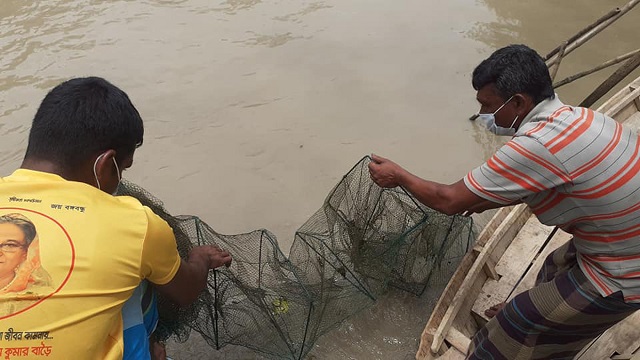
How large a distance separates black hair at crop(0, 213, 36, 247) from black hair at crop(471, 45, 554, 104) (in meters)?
1.84

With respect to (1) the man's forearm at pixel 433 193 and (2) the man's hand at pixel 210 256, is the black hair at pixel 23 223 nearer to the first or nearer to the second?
(2) the man's hand at pixel 210 256

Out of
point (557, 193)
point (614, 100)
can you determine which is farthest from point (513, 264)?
point (614, 100)

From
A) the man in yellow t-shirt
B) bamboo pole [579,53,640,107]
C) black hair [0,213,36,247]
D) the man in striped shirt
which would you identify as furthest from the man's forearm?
bamboo pole [579,53,640,107]

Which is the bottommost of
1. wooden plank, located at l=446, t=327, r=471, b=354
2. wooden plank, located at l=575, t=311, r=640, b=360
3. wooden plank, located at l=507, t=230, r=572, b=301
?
wooden plank, located at l=575, t=311, r=640, b=360

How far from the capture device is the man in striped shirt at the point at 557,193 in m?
1.77

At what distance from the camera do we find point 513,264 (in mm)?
3133

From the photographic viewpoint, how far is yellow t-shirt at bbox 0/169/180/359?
4.14ft

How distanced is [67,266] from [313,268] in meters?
1.67

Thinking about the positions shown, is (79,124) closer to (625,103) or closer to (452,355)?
(452,355)

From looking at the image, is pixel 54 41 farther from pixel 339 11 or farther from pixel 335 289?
pixel 335 289

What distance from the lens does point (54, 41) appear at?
20.1 feet

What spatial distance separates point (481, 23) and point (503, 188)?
5.84 m

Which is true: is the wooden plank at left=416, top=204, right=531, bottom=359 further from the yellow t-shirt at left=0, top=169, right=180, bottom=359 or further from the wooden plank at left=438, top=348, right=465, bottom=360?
the yellow t-shirt at left=0, top=169, right=180, bottom=359

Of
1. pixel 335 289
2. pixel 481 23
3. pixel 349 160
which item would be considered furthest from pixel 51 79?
pixel 481 23
